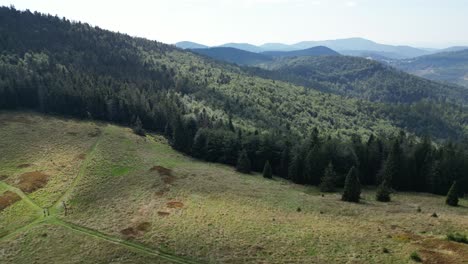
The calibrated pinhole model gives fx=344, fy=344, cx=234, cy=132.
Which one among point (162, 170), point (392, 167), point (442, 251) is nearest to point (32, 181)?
point (162, 170)

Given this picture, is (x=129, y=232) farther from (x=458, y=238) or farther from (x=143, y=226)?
(x=458, y=238)

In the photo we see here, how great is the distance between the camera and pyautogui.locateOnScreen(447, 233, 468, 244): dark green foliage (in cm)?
4801

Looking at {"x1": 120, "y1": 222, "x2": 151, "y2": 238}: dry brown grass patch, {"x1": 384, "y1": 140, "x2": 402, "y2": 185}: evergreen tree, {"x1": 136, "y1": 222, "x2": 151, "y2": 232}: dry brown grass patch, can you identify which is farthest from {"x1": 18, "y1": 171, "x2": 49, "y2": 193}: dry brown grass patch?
{"x1": 384, "y1": 140, "x2": 402, "y2": 185}: evergreen tree

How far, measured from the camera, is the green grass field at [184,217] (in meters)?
49.8

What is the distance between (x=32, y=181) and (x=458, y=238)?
277 ft

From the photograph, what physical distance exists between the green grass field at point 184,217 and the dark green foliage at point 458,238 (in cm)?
99

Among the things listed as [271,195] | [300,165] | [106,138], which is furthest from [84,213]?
[300,165]

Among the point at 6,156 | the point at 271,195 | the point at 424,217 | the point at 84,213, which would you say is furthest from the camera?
the point at 6,156

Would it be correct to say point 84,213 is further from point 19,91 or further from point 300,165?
point 19,91

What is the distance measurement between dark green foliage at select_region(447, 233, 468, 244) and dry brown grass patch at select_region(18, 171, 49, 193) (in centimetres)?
8013

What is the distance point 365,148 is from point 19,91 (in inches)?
5266

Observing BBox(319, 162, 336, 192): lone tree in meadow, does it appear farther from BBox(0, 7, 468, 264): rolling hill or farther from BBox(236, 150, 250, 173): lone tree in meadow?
BBox(236, 150, 250, 173): lone tree in meadow

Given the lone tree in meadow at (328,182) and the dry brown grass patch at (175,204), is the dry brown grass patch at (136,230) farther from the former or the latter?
the lone tree in meadow at (328,182)

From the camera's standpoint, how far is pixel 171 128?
135125mm
